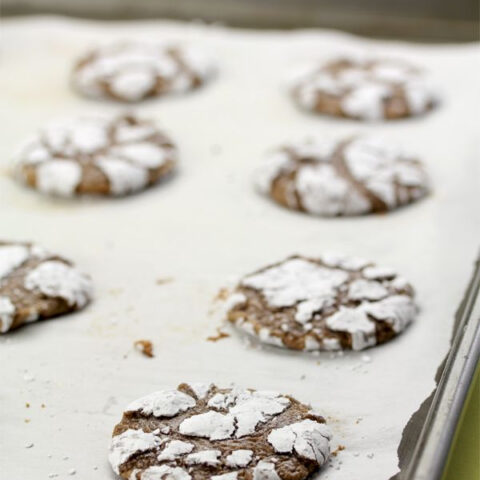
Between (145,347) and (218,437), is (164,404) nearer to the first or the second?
(218,437)

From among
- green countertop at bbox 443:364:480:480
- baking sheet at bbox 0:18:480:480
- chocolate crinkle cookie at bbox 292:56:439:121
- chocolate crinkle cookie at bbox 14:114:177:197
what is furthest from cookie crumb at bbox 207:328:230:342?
chocolate crinkle cookie at bbox 292:56:439:121

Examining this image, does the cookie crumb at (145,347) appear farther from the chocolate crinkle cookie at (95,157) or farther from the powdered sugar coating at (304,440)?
the chocolate crinkle cookie at (95,157)

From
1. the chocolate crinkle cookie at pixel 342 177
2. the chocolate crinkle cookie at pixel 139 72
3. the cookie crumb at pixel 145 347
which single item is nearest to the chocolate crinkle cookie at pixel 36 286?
the cookie crumb at pixel 145 347

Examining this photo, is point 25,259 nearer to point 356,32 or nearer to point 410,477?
point 410,477

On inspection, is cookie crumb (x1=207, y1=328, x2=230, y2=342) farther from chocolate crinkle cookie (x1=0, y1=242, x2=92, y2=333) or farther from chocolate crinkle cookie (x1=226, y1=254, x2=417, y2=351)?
chocolate crinkle cookie (x1=0, y1=242, x2=92, y2=333)

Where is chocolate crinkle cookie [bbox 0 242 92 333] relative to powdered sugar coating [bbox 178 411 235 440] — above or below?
above

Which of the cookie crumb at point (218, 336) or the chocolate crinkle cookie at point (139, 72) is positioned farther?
the chocolate crinkle cookie at point (139, 72)
